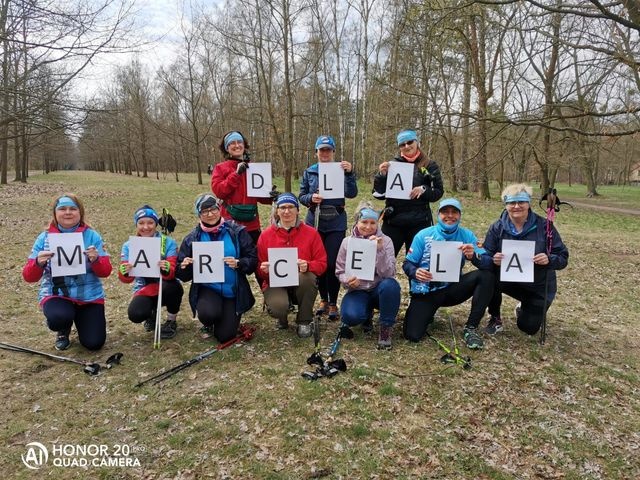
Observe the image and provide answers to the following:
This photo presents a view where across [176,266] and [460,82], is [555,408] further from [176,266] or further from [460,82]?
[460,82]

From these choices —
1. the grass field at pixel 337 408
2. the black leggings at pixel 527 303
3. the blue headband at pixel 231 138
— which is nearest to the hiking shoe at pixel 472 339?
the grass field at pixel 337 408

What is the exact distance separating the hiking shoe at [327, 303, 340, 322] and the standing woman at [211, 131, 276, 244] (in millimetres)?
1452

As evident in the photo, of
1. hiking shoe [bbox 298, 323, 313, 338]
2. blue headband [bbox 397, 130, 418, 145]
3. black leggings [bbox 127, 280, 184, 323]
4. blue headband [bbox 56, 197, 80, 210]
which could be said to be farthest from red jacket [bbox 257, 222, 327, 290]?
blue headband [bbox 56, 197, 80, 210]

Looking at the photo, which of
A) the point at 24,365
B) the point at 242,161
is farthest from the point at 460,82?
the point at 24,365

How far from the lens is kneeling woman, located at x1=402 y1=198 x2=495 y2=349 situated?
477 cm

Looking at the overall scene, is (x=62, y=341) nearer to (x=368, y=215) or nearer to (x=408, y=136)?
(x=368, y=215)

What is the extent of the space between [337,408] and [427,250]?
6.89ft

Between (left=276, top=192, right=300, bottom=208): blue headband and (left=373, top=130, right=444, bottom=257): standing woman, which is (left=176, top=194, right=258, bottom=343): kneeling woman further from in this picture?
(left=373, top=130, right=444, bottom=257): standing woman

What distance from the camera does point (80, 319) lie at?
4.70 meters

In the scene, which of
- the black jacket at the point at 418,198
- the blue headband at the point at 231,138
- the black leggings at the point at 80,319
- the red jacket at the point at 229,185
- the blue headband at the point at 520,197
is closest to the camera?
the black leggings at the point at 80,319

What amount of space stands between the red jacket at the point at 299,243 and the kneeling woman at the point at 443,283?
1.00 m

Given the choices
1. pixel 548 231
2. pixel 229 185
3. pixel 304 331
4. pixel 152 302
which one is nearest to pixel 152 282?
pixel 152 302

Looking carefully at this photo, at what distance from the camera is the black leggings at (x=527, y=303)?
197 inches

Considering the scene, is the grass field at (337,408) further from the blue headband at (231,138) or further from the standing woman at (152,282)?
the blue headband at (231,138)
